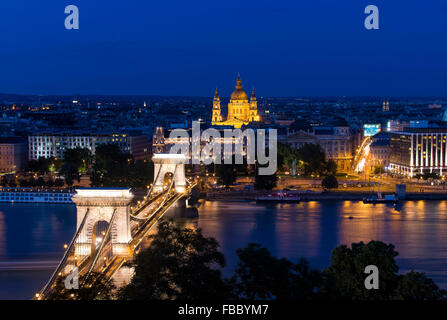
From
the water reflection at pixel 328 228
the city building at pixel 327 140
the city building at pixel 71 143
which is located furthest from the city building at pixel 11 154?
the city building at pixel 327 140

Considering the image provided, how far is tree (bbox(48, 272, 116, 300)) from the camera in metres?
5.84

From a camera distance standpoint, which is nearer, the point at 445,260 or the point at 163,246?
the point at 163,246

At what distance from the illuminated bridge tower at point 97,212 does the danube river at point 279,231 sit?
0.98 m

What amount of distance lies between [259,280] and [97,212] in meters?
3.41

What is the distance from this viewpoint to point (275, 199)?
18953 millimetres

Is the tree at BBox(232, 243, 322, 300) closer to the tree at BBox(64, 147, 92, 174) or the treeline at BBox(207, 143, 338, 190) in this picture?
the treeline at BBox(207, 143, 338, 190)

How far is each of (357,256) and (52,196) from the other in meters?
13.2

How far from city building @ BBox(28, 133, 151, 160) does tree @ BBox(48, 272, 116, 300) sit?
20.9 m

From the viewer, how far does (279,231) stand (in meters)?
13.8

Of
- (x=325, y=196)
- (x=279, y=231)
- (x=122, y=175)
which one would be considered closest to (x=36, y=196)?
(x=122, y=175)

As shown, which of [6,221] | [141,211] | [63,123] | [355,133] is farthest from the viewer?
[63,123]
